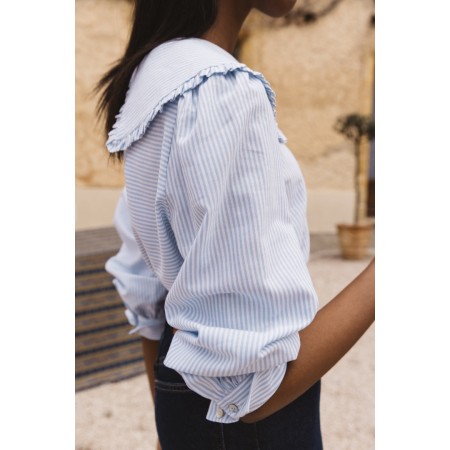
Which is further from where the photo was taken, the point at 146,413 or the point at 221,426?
the point at 146,413

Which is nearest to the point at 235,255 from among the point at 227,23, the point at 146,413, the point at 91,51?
the point at 227,23

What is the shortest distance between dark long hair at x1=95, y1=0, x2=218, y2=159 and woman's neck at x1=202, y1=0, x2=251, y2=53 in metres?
0.01

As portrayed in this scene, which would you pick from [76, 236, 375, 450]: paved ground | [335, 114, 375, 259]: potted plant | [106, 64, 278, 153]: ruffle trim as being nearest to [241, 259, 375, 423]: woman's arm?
[106, 64, 278, 153]: ruffle trim

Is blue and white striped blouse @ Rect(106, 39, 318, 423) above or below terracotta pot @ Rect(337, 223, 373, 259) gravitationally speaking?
above

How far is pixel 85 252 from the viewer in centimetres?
229

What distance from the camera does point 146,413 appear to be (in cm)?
232

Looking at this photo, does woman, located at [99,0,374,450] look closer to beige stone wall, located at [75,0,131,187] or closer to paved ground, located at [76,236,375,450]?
paved ground, located at [76,236,375,450]

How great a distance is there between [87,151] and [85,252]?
2.55 meters

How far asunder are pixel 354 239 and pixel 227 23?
4843 millimetres

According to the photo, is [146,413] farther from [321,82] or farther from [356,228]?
[321,82]

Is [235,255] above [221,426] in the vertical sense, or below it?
above

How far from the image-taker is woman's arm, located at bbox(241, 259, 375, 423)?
548 millimetres

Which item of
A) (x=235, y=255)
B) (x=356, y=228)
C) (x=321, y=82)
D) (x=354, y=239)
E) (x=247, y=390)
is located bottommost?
(x=354, y=239)

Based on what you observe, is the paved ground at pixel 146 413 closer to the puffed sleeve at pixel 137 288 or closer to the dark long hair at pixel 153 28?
the puffed sleeve at pixel 137 288
